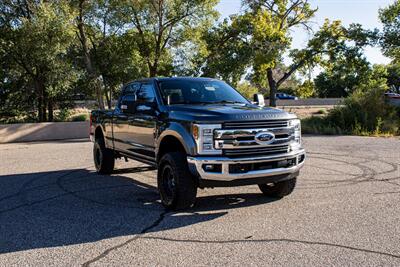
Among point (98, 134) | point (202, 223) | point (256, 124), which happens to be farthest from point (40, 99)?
point (202, 223)

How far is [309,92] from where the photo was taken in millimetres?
34375

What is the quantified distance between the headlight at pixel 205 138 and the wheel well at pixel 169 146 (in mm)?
581

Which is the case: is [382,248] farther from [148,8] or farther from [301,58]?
[301,58]

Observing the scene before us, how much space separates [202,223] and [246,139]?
1.24m

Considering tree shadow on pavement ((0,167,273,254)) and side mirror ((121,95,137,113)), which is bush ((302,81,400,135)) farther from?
side mirror ((121,95,137,113))

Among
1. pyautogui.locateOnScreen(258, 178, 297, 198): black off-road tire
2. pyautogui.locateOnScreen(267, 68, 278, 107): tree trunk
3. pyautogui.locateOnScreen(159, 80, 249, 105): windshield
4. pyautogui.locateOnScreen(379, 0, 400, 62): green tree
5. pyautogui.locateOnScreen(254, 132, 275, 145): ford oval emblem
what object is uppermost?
pyautogui.locateOnScreen(379, 0, 400, 62): green tree

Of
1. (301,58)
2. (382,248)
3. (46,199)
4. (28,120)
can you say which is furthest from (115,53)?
(382,248)

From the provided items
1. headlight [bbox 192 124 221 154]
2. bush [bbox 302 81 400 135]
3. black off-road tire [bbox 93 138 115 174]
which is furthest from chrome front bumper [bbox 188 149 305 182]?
bush [bbox 302 81 400 135]

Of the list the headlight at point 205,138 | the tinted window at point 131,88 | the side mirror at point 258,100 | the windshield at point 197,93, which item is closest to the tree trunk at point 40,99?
the tinted window at point 131,88

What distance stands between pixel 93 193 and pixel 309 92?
28744 mm

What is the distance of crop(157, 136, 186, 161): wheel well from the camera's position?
21.6 feet

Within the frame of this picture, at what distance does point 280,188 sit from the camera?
273 inches

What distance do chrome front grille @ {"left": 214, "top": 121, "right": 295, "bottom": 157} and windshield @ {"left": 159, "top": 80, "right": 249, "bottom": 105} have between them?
133cm

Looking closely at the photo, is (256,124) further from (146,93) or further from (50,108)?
(50,108)
